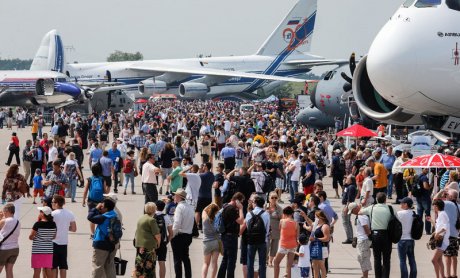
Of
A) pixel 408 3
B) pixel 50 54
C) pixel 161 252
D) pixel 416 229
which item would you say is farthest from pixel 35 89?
pixel 416 229

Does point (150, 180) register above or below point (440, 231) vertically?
above

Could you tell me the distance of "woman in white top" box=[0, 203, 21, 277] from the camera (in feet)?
44.6

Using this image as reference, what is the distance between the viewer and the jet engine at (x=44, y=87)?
61547 millimetres

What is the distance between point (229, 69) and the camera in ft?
280

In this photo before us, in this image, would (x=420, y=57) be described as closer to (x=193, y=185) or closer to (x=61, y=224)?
(x=193, y=185)

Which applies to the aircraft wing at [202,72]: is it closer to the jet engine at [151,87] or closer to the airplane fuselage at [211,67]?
the airplane fuselage at [211,67]

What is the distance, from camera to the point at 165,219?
1437 cm

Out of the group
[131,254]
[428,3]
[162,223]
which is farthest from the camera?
[428,3]

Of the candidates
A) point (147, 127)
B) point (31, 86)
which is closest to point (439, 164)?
point (147, 127)

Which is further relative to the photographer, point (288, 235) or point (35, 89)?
point (35, 89)

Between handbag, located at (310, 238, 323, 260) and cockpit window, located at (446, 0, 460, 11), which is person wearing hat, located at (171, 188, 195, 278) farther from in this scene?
cockpit window, located at (446, 0, 460, 11)

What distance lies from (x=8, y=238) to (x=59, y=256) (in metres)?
0.69

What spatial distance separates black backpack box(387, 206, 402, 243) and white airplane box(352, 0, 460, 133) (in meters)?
7.42

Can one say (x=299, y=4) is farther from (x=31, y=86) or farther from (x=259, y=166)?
(x=259, y=166)
